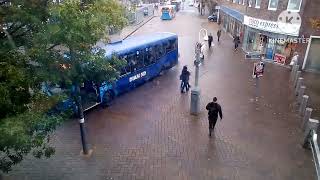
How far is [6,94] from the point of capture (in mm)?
5117

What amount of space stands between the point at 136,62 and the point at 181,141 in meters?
5.97

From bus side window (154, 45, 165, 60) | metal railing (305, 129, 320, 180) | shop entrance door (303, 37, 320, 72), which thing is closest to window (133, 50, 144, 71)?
bus side window (154, 45, 165, 60)

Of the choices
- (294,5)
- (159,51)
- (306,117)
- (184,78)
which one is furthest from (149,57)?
(294,5)

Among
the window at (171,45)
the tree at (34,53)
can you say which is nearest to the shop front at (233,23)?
the window at (171,45)

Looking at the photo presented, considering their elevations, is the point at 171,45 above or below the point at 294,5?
below

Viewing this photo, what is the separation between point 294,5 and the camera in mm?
18891

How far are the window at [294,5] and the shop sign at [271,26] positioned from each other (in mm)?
983

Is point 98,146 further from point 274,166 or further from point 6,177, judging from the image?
point 274,166

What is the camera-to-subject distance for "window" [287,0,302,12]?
18.6m

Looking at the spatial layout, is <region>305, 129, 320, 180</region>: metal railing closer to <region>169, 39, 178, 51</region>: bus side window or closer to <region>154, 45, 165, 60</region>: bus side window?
<region>154, 45, 165, 60</region>: bus side window

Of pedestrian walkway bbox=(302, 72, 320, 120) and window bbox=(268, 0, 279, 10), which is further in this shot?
window bbox=(268, 0, 279, 10)

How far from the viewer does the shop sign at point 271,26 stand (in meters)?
19.1

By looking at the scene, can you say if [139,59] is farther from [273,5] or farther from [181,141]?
[273,5]

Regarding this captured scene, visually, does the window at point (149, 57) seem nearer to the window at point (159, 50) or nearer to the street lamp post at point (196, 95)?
the window at point (159, 50)
